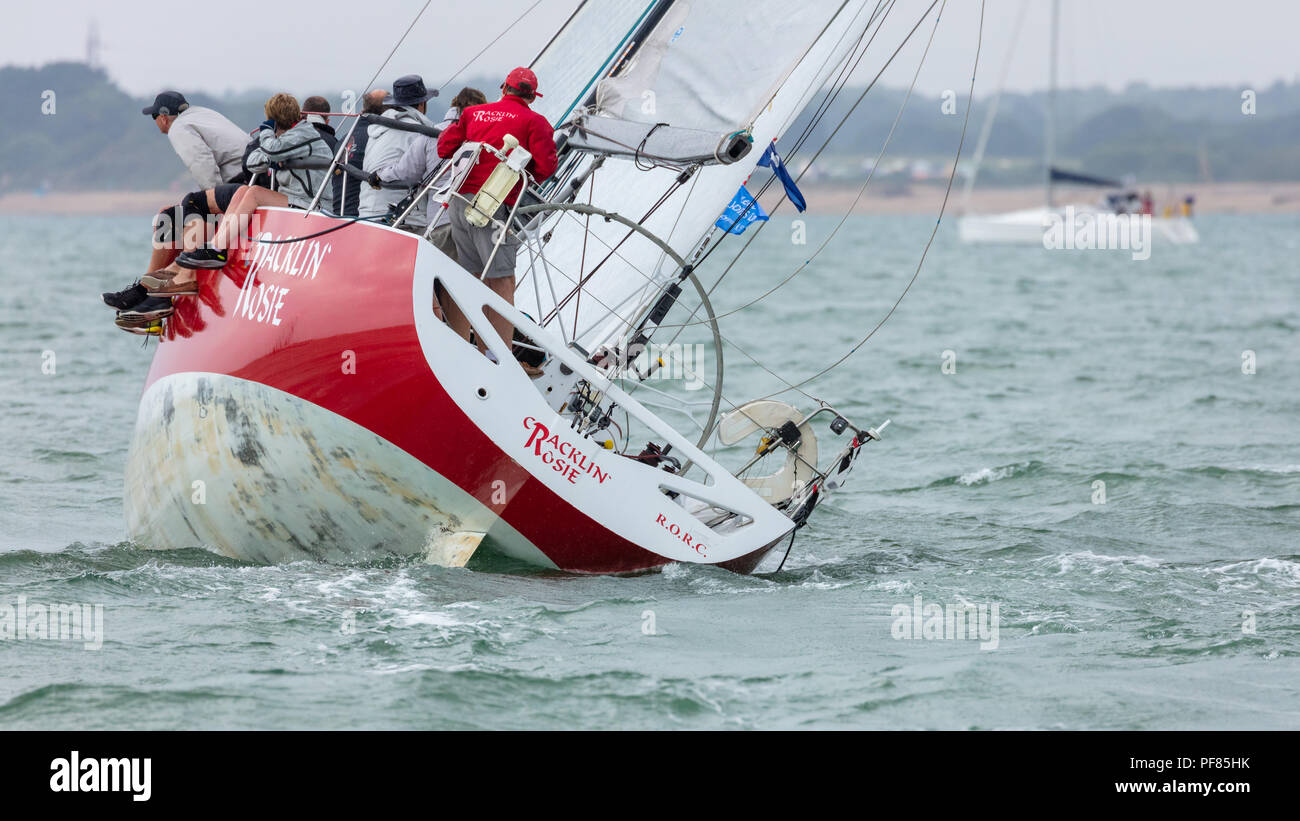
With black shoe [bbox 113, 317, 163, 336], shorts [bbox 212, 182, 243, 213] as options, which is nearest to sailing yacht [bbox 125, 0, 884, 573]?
black shoe [bbox 113, 317, 163, 336]

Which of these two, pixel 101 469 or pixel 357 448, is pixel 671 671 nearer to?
Answer: pixel 357 448

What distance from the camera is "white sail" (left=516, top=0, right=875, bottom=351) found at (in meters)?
7.88

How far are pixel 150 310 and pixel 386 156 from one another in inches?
53.9

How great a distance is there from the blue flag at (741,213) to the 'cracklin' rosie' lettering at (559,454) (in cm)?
212

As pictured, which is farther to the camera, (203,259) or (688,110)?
(688,110)

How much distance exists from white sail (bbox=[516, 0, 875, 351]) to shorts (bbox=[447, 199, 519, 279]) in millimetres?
184

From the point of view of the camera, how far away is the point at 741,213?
8.76m

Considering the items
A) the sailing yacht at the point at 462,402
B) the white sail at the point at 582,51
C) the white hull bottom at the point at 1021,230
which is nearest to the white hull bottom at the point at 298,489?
the sailing yacht at the point at 462,402

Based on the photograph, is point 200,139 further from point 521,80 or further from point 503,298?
point 503,298

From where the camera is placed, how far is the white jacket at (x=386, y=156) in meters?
7.56

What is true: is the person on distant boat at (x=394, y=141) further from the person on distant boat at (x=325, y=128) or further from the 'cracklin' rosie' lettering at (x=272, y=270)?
the 'cracklin' rosie' lettering at (x=272, y=270)

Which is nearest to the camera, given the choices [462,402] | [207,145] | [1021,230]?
[462,402]

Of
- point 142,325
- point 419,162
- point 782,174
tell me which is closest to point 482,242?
point 419,162

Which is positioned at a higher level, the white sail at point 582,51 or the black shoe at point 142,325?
the white sail at point 582,51
